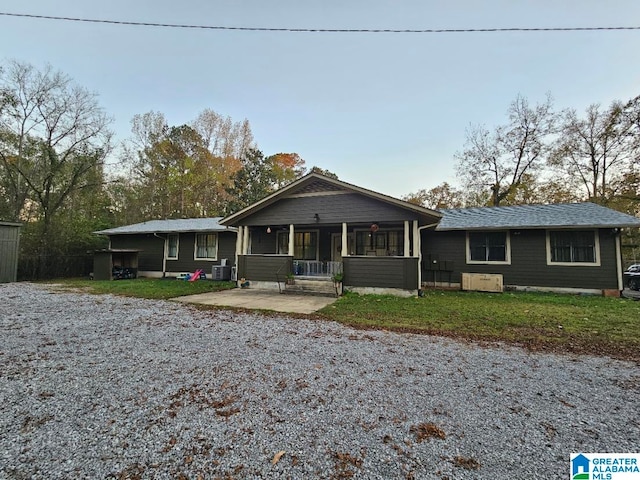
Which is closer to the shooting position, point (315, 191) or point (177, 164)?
point (315, 191)

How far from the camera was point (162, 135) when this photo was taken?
74.0ft

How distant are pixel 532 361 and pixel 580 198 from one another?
24.6m

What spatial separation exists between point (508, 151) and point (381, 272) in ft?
60.7

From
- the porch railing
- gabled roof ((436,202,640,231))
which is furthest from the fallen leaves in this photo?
gabled roof ((436,202,640,231))

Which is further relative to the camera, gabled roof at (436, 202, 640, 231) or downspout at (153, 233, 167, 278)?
downspout at (153, 233, 167, 278)

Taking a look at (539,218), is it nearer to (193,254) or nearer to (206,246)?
(206,246)

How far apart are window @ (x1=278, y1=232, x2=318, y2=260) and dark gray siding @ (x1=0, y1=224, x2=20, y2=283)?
11.5 meters

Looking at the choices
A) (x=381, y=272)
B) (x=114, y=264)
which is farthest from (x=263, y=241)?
(x=114, y=264)

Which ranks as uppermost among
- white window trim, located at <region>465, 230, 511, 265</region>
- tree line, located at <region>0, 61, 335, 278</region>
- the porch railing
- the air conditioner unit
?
tree line, located at <region>0, 61, 335, 278</region>

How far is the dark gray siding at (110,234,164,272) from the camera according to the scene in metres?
15.3

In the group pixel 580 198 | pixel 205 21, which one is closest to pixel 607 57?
pixel 205 21

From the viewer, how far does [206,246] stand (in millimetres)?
14500

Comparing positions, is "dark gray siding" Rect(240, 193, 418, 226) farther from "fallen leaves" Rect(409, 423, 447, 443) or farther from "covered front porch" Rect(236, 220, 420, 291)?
"fallen leaves" Rect(409, 423, 447, 443)

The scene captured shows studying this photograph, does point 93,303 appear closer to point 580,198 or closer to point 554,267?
point 554,267
